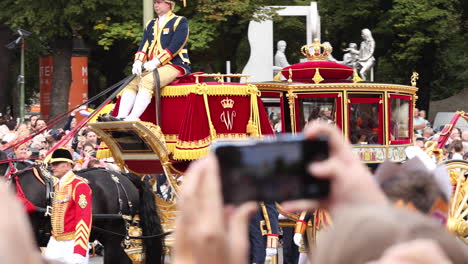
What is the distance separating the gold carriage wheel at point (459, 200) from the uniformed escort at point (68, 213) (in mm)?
3299

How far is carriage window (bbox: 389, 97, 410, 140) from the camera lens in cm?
1166

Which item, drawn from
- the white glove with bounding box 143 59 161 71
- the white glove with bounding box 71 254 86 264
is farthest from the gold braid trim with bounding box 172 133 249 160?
the white glove with bounding box 71 254 86 264

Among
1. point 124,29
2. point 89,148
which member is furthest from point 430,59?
point 89,148

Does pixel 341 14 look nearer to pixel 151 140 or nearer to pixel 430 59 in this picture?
pixel 430 59

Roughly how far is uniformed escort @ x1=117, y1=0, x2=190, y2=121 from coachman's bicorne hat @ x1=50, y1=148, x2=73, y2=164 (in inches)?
41.1

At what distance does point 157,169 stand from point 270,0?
1778cm

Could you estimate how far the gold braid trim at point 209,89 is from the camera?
10.8 meters

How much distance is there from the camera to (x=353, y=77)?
39.5ft

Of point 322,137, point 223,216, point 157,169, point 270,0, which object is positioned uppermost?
point 270,0

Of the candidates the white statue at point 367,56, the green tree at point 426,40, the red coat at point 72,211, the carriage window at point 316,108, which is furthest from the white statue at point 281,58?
the red coat at point 72,211

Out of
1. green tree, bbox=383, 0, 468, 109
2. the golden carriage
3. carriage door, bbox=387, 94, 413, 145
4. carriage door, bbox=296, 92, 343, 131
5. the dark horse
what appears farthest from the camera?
green tree, bbox=383, 0, 468, 109

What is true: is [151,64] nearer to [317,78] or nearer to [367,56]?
[317,78]

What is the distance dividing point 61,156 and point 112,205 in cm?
151

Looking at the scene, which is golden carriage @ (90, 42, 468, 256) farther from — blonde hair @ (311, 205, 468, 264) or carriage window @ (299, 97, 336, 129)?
blonde hair @ (311, 205, 468, 264)
